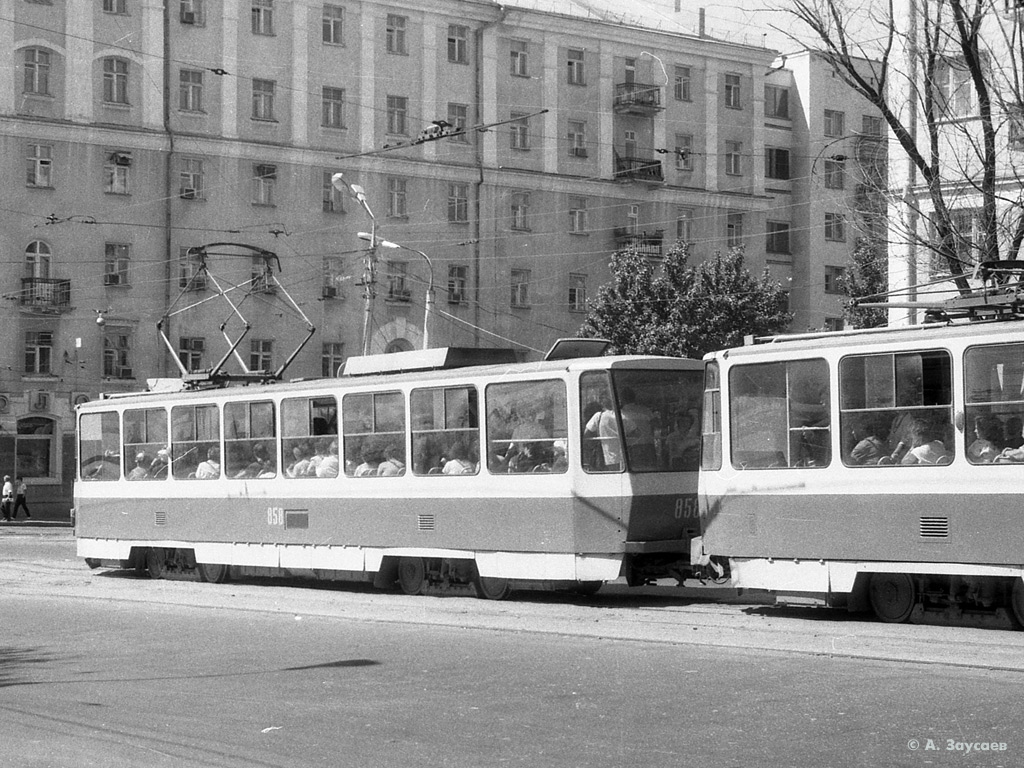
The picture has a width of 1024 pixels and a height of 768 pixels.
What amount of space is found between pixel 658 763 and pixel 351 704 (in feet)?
9.34

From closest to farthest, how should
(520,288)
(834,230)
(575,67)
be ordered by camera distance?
(520,288), (575,67), (834,230)

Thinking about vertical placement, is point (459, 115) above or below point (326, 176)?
above

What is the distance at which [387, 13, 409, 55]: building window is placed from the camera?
52656 mm

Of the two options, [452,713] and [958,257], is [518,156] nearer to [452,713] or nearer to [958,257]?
[958,257]

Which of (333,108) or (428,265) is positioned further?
(333,108)

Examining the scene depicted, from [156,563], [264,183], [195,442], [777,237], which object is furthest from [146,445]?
[777,237]

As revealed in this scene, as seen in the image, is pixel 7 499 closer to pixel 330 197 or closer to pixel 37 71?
pixel 37 71

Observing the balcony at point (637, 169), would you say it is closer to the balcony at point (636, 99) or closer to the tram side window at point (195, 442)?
the balcony at point (636, 99)

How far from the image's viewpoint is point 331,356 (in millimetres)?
52281

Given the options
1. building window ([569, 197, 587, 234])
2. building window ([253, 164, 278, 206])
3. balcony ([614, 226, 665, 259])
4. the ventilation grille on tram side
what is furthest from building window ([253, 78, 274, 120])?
the ventilation grille on tram side

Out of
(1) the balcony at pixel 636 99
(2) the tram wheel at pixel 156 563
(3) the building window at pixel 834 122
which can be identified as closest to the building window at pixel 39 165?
(1) the balcony at pixel 636 99

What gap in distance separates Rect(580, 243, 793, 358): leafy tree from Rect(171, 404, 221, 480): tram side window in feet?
78.3

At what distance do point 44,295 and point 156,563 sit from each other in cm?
2547

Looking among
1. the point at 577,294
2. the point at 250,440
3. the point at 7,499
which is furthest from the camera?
the point at 577,294
